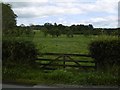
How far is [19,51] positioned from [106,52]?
4579mm

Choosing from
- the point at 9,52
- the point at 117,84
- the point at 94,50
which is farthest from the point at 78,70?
the point at 9,52

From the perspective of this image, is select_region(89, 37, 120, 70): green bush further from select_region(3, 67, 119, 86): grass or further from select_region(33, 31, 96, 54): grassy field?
select_region(3, 67, 119, 86): grass

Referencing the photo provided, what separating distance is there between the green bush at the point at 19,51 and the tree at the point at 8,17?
8.09ft

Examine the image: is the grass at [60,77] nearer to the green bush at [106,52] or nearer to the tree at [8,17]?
the green bush at [106,52]

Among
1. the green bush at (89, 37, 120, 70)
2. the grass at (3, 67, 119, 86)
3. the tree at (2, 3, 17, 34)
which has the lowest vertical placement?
the grass at (3, 67, 119, 86)

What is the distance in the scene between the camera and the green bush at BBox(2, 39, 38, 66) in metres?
14.2

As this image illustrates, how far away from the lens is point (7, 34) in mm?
15250

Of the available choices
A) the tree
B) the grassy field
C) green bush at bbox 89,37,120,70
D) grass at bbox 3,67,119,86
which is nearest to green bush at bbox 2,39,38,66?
the grassy field

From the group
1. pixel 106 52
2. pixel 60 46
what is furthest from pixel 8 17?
pixel 60 46

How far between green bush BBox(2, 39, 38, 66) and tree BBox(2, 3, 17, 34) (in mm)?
2466

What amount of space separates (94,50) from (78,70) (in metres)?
1.35

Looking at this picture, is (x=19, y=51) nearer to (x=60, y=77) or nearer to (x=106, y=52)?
(x=60, y=77)

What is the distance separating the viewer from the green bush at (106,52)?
13227 millimetres

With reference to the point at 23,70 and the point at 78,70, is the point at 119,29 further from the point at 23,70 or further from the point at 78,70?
the point at 23,70
